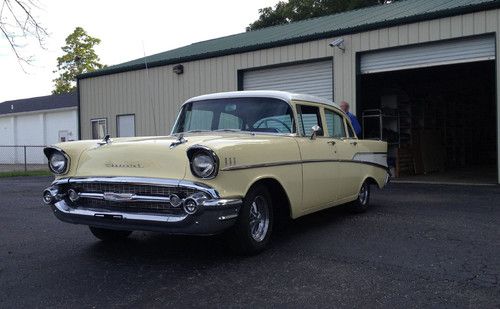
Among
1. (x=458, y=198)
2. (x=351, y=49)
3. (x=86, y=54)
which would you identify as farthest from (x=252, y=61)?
(x=86, y=54)

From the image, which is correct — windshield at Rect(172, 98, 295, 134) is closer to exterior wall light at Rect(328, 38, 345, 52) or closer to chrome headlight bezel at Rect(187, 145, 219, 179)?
chrome headlight bezel at Rect(187, 145, 219, 179)

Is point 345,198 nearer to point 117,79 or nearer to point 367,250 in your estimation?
point 367,250

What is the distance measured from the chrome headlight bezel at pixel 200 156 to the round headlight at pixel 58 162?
144cm

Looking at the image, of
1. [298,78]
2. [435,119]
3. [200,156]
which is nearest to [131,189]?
[200,156]

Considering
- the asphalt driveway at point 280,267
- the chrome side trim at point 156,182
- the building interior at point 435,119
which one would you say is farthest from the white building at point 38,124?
the chrome side trim at point 156,182

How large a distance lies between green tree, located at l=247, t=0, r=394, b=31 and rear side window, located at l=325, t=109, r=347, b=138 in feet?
88.6

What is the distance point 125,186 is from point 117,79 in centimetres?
1447

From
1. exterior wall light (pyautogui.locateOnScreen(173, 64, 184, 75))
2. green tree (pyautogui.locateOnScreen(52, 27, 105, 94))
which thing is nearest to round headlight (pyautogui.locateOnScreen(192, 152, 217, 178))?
exterior wall light (pyautogui.locateOnScreen(173, 64, 184, 75))

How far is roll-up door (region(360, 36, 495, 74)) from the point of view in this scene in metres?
10.8

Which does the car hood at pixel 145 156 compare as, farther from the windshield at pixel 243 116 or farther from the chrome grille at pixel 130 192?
the windshield at pixel 243 116

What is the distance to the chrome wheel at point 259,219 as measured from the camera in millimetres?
4914

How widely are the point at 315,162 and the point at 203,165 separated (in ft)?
6.26

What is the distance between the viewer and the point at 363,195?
752 centimetres

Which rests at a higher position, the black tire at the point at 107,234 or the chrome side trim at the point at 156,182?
the chrome side trim at the point at 156,182
